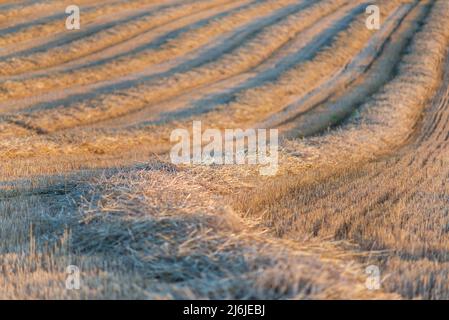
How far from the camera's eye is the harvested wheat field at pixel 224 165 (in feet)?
22.5

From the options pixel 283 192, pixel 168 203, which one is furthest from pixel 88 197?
pixel 283 192

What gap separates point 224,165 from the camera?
13328 mm

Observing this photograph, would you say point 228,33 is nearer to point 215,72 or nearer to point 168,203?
point 215,72

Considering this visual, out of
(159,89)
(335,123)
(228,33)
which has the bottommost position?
(335,123)

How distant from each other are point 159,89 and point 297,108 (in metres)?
5.61

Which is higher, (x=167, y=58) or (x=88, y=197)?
(x=167, y=58)

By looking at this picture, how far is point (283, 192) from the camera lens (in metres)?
11.7

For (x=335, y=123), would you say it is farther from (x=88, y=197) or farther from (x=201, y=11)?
(x=201, y=11)

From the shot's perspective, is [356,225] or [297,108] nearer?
[356,225]

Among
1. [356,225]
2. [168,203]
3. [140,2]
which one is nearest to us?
[168,203]

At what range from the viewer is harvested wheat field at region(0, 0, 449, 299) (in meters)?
6.87

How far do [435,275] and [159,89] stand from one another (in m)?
18.6

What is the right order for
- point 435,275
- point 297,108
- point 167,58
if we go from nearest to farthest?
point 435,275 < point 297,108 < point 167,58

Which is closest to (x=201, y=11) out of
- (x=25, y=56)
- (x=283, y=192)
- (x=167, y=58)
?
(x=167, y=58)
